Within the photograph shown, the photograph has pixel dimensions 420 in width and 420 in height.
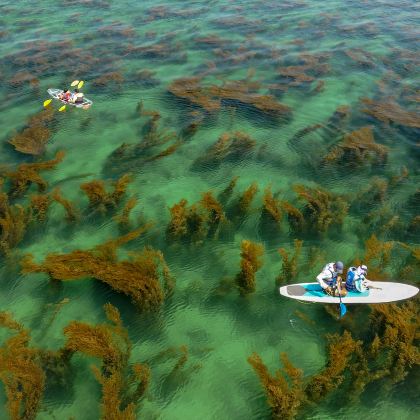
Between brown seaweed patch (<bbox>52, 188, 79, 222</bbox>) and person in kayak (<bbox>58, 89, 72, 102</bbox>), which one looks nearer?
brown seaweed patch (<bbox>52, 188, 79, 222</bbox>)

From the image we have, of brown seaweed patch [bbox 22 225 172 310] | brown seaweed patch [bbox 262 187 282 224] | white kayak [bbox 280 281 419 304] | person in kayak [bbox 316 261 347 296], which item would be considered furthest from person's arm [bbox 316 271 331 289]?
brown seaweed patch [bbox 22 225 172 310]

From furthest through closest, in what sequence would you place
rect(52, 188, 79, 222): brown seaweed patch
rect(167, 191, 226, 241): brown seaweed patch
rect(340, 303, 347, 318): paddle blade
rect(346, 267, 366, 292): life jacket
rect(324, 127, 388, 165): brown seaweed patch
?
rect(324, 127, 388, 165): brown seaweed patch, rect(52, 188, 79, 222): brown seaweed patch, rect(167, 191, 226, 241): brown seaweed patch, rect(346, 267, 366, 292): life jacket, rect(340, 303, 347, 318): paddle blade

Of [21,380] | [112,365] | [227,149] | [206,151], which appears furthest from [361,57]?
[21,380]

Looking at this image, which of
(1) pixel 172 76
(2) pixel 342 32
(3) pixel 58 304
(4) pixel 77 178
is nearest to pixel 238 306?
(3) pixel 58 304

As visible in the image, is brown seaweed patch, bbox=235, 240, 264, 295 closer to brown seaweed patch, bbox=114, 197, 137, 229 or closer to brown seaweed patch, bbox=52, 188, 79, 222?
brown seaweed patch, bbox=114, 197, 137, 229

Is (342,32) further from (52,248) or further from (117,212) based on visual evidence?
(52,248)

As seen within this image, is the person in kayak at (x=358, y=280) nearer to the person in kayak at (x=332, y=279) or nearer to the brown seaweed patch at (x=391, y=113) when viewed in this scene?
the person in kayak at (x=332, y=279)

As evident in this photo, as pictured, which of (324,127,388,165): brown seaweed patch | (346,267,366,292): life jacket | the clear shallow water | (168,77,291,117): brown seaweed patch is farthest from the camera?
(168,77,291,117): brown seaweed patch

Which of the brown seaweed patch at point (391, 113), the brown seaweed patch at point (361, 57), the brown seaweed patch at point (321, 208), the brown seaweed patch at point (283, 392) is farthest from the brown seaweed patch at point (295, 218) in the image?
the brown seaweed patch at point (361, 57)
